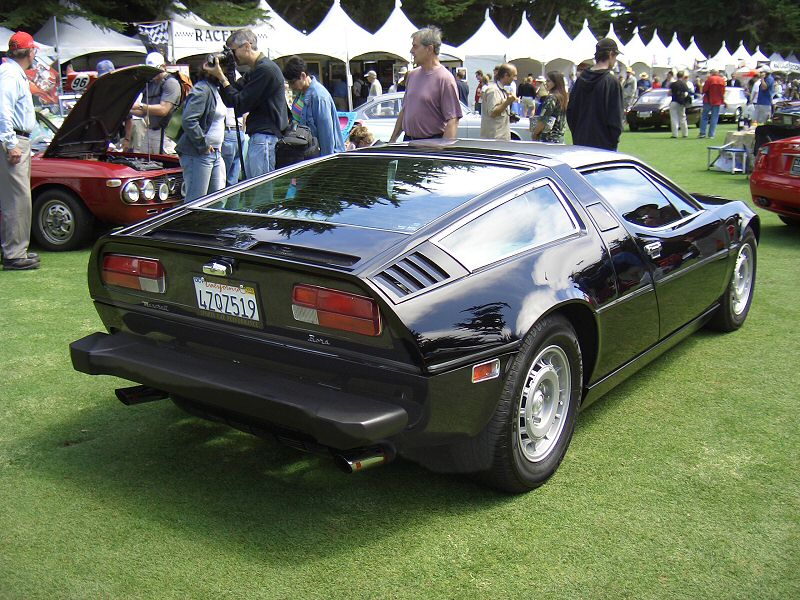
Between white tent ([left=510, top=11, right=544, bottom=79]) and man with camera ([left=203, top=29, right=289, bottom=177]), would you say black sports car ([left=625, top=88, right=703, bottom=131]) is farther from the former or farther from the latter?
man with camera ([left=203, top=29, right=289, bottom=177])

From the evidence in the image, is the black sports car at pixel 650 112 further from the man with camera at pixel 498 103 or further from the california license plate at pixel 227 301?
the california license plate at pixel 227 301

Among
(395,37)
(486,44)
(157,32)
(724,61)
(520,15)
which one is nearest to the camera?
(157,32)

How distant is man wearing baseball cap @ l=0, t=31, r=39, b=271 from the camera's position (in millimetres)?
6453

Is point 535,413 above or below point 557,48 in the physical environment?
below

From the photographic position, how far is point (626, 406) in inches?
159

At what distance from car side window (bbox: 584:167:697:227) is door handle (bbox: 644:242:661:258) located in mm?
124

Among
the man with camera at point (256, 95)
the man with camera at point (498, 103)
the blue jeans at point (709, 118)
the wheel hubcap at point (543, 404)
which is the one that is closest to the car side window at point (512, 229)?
the wheel hubcap at point (543, 404)

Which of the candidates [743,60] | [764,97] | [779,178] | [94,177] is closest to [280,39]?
[764,97]

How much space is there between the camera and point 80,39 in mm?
23875

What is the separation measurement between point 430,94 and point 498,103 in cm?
395

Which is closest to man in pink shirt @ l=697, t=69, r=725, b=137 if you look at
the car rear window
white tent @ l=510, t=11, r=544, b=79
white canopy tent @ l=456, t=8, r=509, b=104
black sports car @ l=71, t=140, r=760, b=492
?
white canopy tent @ l=456, t=8, r=509, b=104

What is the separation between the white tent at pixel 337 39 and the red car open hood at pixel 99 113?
1740cm

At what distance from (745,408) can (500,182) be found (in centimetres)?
172

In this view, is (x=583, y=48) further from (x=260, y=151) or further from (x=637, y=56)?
(x=260, y=151)
